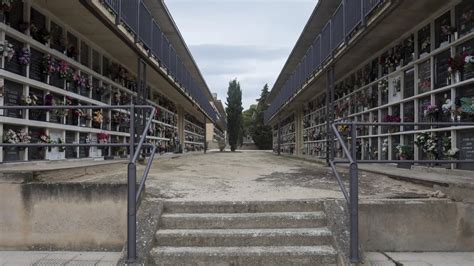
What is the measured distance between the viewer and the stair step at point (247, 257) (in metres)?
3.48

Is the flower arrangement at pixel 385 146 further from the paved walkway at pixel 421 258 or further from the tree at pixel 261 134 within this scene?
the tree at pixel 261 134

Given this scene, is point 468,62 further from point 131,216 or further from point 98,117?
point 98,117

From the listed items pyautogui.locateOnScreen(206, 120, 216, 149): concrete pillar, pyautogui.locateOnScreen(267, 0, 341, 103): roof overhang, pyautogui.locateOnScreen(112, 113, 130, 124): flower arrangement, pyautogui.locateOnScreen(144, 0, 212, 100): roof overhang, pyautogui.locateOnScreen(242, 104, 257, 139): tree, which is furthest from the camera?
pyautogui.locateOnScreen(242, 104, 257, 139): tree

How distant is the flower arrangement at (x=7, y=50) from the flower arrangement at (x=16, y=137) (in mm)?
989

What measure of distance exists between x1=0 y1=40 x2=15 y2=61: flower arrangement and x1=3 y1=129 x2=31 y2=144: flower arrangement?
0.99 m

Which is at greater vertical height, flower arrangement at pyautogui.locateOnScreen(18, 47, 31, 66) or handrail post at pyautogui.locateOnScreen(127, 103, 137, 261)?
flower arrangement at pyautogui.locateOnScreen(18, 47, 31, 66)

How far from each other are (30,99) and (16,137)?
67 centimetres

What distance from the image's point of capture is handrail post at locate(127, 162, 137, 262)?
325 cm

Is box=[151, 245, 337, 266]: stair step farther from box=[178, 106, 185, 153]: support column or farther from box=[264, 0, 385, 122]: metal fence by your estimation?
box=[178, 106, 185, 153]: support column

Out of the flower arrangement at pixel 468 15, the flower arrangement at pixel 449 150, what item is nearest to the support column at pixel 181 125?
the flower arrangement at pixel 449 150

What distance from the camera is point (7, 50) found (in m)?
5.24

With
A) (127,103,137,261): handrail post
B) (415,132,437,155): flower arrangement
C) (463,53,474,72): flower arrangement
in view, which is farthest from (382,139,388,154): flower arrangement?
(127,103,137,261): handrail post

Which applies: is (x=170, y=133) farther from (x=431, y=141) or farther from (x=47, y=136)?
(x=431, y=141)

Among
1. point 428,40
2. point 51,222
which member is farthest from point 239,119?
point 51,222
